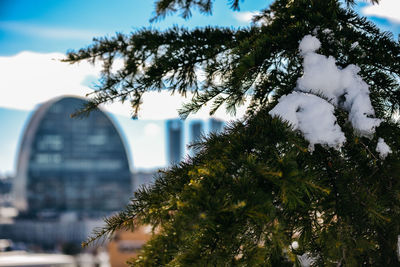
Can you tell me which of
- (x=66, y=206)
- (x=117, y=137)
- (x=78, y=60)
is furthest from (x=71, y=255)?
(x=78, y=60)

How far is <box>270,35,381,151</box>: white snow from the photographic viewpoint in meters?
0.81

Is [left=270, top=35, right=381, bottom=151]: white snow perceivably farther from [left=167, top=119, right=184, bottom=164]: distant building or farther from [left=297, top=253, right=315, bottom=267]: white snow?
[left=167, top=119, right=184, bottom=164]: distant building

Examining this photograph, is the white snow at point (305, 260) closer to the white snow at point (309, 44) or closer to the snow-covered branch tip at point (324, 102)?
the snow-covered branch tip at point (324, 102)

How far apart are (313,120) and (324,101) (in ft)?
0.23

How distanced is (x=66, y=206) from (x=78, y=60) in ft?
144

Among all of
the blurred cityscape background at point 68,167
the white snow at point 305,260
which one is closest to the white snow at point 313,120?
the white snow at point 305,260

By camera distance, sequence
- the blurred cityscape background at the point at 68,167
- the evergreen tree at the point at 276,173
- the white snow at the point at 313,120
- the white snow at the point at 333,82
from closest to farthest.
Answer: the evergreen tree at the point at 276,173 → the white snow at the point at 313,120 → the white snow at the point at 333,82 → the blurred cityscape background at the point at 68,167

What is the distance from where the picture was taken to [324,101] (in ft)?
2.79

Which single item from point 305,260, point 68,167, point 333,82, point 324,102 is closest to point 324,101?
point 324,102

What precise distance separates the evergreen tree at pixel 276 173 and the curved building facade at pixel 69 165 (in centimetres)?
4136

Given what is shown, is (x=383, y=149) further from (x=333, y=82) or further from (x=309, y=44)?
(x=309, y=44)

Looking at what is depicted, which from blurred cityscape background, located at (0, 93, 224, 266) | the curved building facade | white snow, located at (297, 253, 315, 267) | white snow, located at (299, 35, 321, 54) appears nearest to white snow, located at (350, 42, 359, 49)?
white snow, located at (299, 35, 321, 54)

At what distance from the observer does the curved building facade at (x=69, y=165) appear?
41875 mm

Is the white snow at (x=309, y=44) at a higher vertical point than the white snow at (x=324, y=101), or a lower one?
higher
